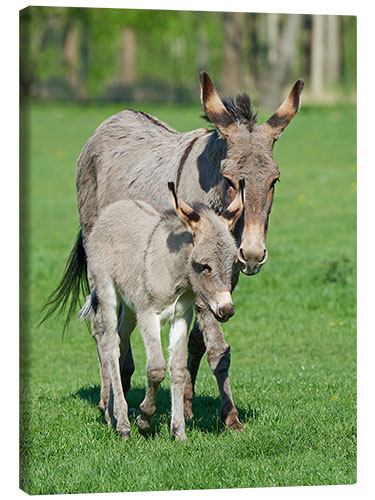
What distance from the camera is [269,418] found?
6129 millimetres

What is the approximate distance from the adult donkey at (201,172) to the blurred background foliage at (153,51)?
59 cm

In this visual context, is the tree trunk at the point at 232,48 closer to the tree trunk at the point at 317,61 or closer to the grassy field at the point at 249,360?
the grassy field at the point at 249,360

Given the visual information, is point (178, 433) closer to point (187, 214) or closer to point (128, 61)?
point (187, 214)

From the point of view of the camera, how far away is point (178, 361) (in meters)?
5.53

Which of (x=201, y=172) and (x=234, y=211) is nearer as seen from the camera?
(x=234, y=211)

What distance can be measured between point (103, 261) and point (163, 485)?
147 cm

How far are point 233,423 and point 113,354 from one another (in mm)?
898

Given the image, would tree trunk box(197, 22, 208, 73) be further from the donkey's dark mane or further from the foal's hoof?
the foal's hoof

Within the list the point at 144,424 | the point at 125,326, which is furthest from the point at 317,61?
the point at 144,424

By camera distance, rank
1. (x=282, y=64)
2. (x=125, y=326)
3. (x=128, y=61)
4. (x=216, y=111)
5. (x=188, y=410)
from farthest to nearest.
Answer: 1. (x=282, y=64)
2. (x=128, y=61)
3. (x=188, y=410)
4. (x=125, y=326)
5. (x=216, y=111)

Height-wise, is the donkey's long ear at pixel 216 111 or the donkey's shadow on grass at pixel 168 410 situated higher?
the donkey's long ear at pixel 216 111

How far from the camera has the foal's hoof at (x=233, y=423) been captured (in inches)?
234

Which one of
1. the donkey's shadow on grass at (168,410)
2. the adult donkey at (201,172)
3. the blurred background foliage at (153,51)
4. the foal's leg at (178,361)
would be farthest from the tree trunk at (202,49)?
the foal's leg at (178,361)

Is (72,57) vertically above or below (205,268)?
above
